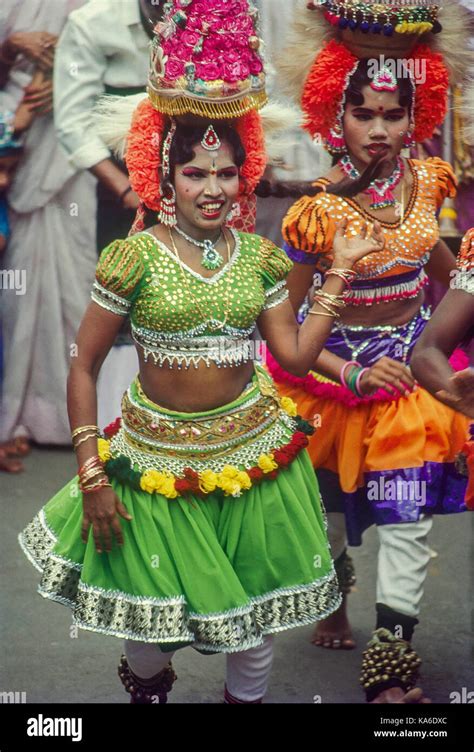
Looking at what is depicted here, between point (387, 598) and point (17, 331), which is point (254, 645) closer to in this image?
point (387, 598)

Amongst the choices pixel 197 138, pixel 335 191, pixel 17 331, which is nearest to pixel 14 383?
pixel 17 331

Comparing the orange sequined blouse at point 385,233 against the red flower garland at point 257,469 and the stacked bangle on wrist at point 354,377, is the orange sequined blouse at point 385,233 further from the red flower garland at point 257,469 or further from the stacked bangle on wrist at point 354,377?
the red flower garland at point 257,469

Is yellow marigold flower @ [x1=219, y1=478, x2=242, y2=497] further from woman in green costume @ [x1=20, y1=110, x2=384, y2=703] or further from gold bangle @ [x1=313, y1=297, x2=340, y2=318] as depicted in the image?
gold bangle @ [x1=313, y1=297, x2=340, y2=318]

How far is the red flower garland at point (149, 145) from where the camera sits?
3.92m

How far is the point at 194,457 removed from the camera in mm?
3887

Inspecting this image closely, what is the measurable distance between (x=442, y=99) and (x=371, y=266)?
0.66 m

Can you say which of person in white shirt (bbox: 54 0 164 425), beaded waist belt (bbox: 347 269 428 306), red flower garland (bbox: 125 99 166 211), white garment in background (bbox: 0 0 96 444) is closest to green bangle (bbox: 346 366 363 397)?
beaded waist belt (bbox: 347 269 428 306)

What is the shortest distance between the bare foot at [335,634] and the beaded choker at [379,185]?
60.7 inches

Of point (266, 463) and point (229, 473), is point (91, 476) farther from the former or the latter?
point (266, 463)

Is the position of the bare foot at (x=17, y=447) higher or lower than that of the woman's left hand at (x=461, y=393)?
lower

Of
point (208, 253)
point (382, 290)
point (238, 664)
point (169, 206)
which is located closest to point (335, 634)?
point (238, 664)

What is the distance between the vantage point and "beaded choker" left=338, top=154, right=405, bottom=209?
4555mm

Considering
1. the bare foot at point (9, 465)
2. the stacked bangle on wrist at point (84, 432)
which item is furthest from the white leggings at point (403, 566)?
the bare foot at point (9, 465)

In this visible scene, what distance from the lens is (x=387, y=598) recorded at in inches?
174
